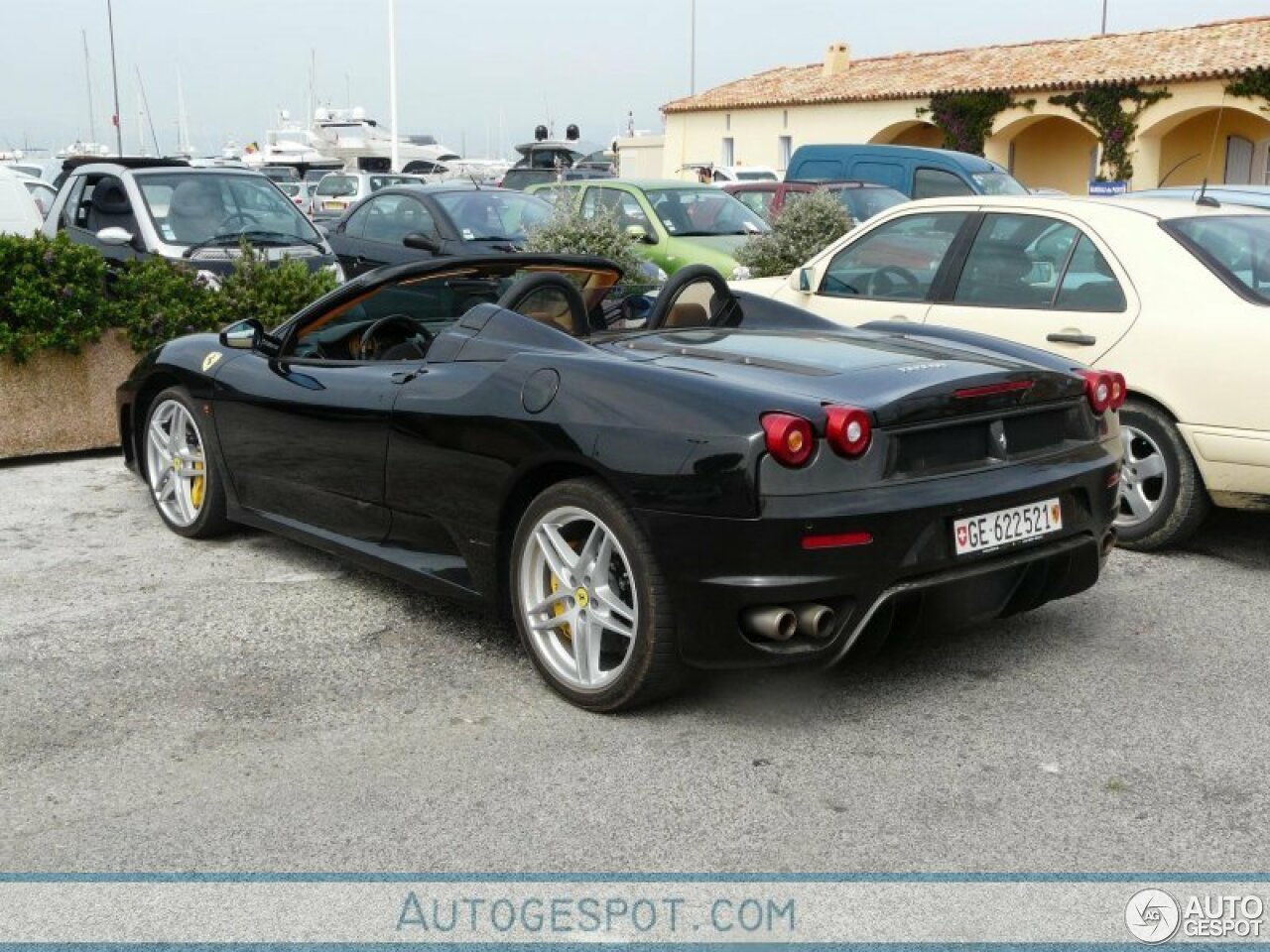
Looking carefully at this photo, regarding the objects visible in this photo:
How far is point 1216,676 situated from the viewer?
481cm

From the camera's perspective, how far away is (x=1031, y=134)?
126 feet

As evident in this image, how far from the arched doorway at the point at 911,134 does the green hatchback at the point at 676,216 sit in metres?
25.5

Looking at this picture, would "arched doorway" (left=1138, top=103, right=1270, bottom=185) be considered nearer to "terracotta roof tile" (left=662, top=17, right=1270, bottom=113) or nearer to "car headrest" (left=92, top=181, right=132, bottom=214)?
"terracotta roof tile" (left=662, top=17, right=1270, bottom=113)

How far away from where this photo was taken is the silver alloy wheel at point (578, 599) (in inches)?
173

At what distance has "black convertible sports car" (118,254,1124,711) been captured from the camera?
410cm

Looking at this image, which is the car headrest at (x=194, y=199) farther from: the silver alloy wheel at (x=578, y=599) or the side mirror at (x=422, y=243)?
the silver alloy wheel at (x=578, y=599)

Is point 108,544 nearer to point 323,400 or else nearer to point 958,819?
point 323,400

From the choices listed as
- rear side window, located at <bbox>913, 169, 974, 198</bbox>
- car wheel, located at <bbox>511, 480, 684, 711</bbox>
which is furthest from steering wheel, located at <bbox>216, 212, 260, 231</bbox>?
rear side window, located at <bbox>913, 169, 974, 198</bbox>

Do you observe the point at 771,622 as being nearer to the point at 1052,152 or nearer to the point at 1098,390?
the point at 1098,390

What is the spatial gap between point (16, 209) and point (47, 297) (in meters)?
5.59

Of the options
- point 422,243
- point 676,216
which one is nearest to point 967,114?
point 676,216

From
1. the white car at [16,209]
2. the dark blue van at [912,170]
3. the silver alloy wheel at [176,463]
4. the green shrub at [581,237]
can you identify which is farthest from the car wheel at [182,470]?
the dark blue van at [912,170]

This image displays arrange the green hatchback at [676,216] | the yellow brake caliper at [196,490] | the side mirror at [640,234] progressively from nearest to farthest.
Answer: the yellow brake caliper at [196,490] < the side mirror at [640,234] < the green hatchback at [676,216]

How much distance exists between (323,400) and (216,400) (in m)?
0.93
